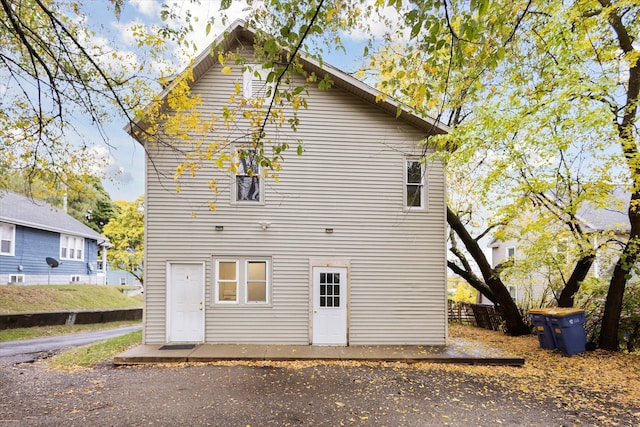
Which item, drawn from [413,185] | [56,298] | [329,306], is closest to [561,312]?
[413,185]

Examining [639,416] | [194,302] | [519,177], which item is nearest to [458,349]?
[639,416]

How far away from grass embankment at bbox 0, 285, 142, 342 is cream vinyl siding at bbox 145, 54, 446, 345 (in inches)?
270

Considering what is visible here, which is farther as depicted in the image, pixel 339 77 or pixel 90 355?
pixel 339 77

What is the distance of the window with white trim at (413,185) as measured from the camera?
9523 millimetres

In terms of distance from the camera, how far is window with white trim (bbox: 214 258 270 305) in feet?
29.7

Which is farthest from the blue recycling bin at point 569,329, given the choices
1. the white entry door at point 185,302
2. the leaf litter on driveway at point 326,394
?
the white entry door at point 185,302

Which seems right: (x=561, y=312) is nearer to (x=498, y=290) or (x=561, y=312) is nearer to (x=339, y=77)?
(x=498, y=290)

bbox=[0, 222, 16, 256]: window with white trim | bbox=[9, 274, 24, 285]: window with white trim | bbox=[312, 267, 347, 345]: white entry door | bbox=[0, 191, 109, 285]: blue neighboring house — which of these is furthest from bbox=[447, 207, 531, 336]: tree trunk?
bbox=[9, 274, 24, 285]: window with white trim

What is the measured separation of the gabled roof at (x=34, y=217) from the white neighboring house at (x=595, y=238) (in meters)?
19.8

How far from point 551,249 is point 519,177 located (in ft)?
7.44

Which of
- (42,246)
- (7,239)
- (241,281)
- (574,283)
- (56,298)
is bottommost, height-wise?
(56,298)

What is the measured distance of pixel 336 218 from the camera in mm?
→ 9320

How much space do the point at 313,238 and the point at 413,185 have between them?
286cm

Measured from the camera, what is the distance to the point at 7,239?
17.4 m
